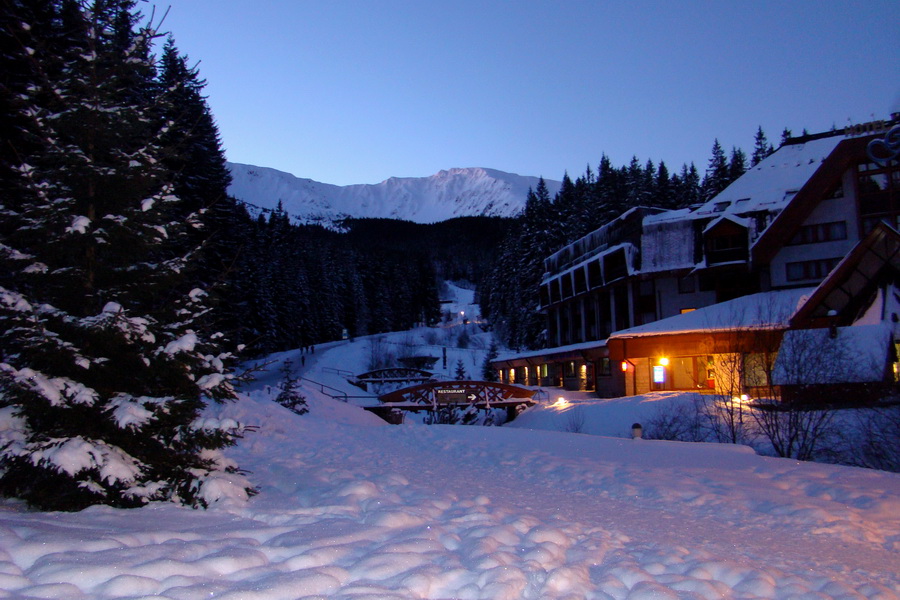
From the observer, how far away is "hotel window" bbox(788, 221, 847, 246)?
107 feet

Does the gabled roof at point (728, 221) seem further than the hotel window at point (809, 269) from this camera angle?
Yes

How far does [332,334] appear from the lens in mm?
82562

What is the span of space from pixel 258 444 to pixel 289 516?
28.3 ft

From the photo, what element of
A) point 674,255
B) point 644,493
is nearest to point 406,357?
point 674,255

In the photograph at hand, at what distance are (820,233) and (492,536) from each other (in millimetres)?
33941

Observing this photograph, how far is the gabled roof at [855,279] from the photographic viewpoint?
2427cm

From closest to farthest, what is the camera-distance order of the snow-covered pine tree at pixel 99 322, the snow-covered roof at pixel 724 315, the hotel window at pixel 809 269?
the snow-covered pine tree at pixel 99 322 < the snow-covered roof at pixel 724 315 < the hotel window at pixel 809 269

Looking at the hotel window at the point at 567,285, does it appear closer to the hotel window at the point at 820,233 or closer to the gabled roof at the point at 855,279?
the hotel window at the point at 820,233

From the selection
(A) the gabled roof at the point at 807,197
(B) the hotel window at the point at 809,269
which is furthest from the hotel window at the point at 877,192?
(B) the hotel window at the point at 809,269

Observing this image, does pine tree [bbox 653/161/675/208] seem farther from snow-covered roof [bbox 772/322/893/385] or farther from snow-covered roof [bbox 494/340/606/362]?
snow-covered roof [bbox 772/322/893/385]

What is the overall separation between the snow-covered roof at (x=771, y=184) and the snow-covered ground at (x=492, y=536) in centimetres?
2813

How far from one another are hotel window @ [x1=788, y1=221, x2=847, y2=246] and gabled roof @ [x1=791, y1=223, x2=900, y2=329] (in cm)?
839

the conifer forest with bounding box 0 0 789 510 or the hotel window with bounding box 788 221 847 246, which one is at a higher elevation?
the hotel window with bounding box 788 221 847 246

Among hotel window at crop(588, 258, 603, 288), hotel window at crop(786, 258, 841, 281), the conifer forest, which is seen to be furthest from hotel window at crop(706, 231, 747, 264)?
the conifer forest
